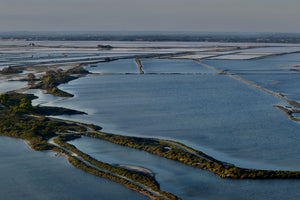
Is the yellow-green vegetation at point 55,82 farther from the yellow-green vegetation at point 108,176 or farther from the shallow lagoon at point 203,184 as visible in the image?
the shallow lagoon at point 203,184

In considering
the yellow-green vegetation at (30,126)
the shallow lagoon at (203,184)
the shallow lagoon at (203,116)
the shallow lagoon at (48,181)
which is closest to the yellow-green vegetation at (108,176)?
the shallow lagoon at (48,181)

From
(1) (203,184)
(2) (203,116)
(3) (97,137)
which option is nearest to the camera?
(1) (203,184)

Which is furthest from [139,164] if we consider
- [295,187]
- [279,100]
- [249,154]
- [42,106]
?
[279,100]

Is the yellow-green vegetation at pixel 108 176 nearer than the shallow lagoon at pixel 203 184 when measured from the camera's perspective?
No

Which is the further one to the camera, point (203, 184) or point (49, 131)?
point (49, 131)

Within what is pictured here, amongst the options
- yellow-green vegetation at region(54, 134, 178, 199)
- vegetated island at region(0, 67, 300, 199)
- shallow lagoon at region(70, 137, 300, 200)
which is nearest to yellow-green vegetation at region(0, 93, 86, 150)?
vegetated island at region(0, 67, 300, 199)

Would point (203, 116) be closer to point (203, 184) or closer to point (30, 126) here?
point (30, 126)

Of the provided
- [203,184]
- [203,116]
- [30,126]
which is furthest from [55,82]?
[203,184]
